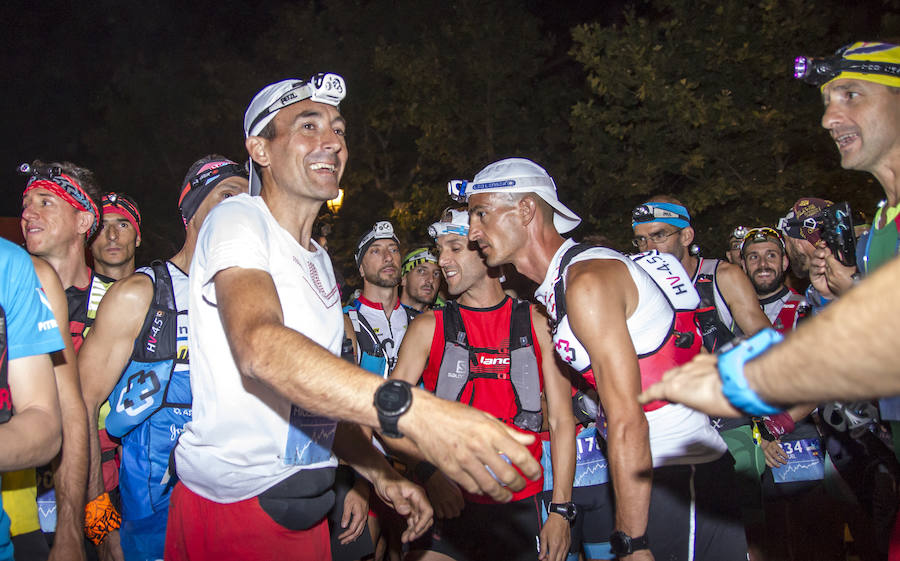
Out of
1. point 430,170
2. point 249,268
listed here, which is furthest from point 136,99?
point 249,268

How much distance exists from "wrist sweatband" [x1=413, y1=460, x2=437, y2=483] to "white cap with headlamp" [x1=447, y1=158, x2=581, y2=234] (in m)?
2.02

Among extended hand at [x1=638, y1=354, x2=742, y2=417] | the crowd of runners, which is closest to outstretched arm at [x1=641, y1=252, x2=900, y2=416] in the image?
the crowd of runners

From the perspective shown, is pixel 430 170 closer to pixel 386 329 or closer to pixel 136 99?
pixel 386 329

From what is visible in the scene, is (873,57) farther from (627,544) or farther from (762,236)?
(762,236)

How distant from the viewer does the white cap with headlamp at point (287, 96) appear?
305 centimetres

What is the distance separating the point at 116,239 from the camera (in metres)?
5.58

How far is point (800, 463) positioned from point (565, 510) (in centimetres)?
332

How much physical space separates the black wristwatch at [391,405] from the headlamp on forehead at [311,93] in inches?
75.7

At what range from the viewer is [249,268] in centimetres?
216

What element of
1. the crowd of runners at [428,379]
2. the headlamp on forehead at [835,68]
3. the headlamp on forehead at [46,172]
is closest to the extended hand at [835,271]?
the crowd of runners at [428,379]

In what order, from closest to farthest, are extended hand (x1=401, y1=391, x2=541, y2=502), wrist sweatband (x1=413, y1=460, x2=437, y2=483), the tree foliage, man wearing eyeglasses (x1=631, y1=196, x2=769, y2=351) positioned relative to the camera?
extended hand (x1=401, y1=391, x2=541, y2=502), wrist sweatband (x1=413, y1=460, x2=437, y2=483), man wearing eyeglasses (x1=631, y1=196, x2=769, y2=351), the tree foliage

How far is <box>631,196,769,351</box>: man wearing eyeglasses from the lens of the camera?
5066mm

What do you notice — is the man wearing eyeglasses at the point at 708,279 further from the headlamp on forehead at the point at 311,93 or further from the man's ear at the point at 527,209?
the headlamp on forehead at the point at 311,93

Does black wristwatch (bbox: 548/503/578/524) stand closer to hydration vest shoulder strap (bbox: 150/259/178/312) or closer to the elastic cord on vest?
hydration vest shoulder strap (bbox: 150/259/178/312)
